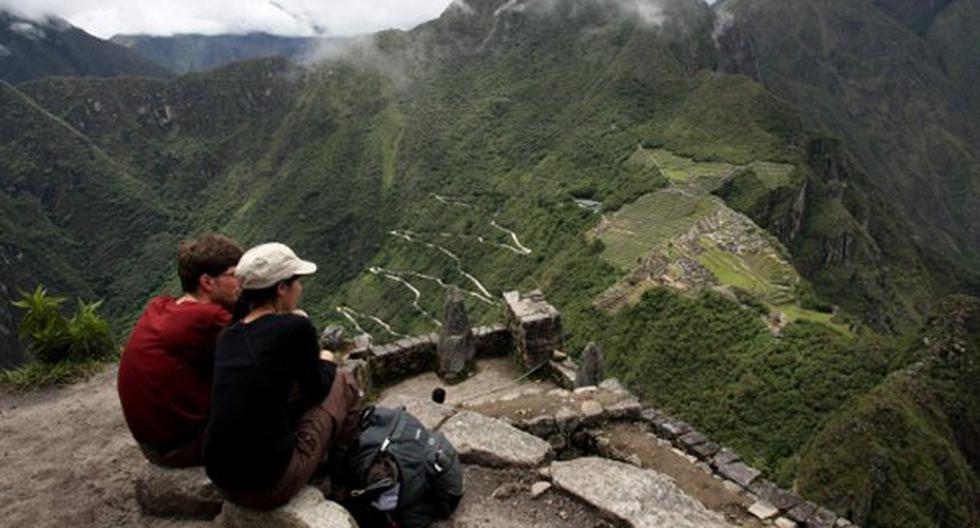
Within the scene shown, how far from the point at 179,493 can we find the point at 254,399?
7.13ft

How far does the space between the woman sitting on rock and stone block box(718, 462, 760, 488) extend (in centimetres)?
515

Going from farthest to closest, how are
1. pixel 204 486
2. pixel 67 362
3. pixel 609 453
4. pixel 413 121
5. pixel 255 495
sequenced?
1. pixel 413 121
2. pixel 67 362
3. pixel 609 453
4. pixel 204 486
5. pixel 255 495

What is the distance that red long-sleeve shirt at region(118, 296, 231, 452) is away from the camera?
5.75 meters

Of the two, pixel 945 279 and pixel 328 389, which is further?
pixel 945 279

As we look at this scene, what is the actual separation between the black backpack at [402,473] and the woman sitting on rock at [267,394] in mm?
424

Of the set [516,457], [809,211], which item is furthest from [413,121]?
[516,457]

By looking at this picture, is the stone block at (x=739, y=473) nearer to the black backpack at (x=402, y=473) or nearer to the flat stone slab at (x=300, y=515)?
the black backpack at (x=402, y=473)

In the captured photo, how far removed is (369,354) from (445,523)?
776cm

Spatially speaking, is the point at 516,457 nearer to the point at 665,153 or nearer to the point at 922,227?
the point at 665,153

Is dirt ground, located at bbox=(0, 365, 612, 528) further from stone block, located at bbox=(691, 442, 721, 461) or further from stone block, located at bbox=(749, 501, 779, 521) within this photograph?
stone block, located at bbox=(691, 442, 721, 461)

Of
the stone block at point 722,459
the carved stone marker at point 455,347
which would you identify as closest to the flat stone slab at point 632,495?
the stone block at point 722,459

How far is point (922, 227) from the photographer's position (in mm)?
192000

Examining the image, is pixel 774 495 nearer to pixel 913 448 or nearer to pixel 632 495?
pixel 632 495

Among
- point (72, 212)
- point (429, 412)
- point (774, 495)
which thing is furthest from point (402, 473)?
point (72, 212)
